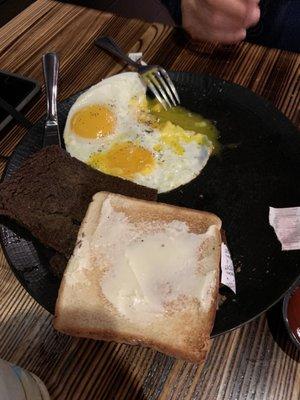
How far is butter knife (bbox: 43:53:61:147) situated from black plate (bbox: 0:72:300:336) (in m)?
0.05

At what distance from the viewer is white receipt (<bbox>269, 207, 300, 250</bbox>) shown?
1518mm

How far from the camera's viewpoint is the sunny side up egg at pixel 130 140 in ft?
6.05

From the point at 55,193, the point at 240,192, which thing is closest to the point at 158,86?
the point at 240,192

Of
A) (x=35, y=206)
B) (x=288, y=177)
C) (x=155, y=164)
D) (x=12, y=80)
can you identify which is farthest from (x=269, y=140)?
(x=12, y=80)

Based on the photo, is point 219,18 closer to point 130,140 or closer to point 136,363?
point 130,140

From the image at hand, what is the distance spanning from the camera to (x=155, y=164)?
1.87 metres

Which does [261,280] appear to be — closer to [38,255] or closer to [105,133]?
[38,255]

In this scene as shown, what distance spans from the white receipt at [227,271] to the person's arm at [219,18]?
1382 millimetres

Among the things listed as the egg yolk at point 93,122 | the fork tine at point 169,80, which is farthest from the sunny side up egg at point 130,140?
the fork tine at point 169,80

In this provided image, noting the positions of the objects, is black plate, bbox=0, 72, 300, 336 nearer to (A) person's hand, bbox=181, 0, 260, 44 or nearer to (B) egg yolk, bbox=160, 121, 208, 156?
(B) egg yolk, bbox=160, 121, 208, 156

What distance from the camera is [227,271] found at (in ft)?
4.75

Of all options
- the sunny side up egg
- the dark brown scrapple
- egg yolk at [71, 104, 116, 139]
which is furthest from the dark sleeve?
the dark brown scrapple

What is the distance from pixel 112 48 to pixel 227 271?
1593 millimetres

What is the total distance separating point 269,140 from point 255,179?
0.77 ft
